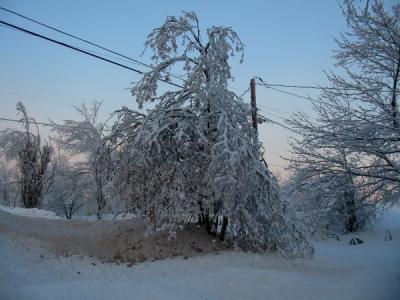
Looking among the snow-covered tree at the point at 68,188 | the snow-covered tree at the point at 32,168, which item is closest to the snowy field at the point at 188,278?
the snow-covered tree at the point at 32,168

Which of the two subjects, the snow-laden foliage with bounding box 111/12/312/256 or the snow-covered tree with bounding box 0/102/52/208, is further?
the snow-covered tree with bounding box 0/102/52/208

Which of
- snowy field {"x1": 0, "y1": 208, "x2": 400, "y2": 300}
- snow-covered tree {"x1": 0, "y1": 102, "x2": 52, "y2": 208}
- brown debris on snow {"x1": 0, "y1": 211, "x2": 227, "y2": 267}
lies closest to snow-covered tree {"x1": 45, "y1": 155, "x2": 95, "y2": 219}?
snow-covered tree {"x1": 0, "y1": 102, "x2": 52, "y2": 208}

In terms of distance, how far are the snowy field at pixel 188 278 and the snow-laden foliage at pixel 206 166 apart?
0.88m

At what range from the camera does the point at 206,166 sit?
9.14 m

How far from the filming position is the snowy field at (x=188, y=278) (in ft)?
20.4

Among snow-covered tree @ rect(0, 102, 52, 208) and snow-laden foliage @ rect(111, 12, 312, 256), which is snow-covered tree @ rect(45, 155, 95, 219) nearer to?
snow-covered tree @ rect(0, 102, 52, 208)

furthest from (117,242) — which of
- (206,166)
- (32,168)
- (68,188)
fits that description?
(68,188)

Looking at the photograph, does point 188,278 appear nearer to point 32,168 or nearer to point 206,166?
point 206,166

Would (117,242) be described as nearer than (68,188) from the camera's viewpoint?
Yes

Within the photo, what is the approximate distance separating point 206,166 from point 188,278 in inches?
108

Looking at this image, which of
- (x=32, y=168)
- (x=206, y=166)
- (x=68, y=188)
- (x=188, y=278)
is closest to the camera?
(x=188, y=278)

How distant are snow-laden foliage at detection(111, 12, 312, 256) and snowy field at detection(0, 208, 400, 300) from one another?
2.87ft

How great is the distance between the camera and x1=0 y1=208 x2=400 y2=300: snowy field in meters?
6.21

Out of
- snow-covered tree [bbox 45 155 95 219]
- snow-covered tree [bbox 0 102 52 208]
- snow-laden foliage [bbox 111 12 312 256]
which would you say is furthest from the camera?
snow-covered tree [bbox 45 155 95 219]
